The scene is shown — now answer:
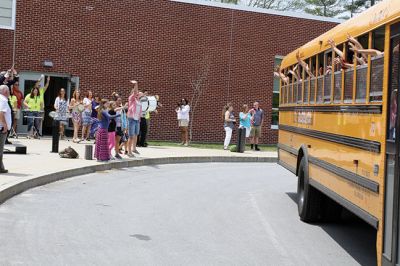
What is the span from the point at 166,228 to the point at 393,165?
13.0ft

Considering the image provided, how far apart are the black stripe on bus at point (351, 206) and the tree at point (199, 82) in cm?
1842

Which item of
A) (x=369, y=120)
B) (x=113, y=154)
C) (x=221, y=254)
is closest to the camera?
(x=369, y=120)

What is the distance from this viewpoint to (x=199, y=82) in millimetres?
27500

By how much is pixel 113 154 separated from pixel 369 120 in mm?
12341

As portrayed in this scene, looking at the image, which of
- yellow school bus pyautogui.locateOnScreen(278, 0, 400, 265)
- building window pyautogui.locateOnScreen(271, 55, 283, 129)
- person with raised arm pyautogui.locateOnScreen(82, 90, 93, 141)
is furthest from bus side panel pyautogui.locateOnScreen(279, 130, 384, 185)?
building window pyautogui.locateOnScreen(271, 55, 283, 129)

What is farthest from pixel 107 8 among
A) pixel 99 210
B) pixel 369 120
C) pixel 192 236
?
pixel 369 120

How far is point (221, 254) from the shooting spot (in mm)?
7391

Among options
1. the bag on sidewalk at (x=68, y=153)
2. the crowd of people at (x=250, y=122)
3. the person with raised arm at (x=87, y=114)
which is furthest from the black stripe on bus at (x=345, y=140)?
the person with raised arm at (x=87, y=114)

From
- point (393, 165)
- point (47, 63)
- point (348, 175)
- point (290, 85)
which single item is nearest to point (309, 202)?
point (348, 175)

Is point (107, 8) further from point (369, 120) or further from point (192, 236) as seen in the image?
point (369, 120)

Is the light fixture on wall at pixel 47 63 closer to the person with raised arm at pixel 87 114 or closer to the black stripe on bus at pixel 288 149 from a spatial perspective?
the person with raised arm at pixel 87 114

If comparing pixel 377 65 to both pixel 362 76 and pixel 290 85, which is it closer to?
pixel 362 76

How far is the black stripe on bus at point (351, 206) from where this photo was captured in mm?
6109

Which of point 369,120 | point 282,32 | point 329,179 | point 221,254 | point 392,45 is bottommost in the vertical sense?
point 221,254
